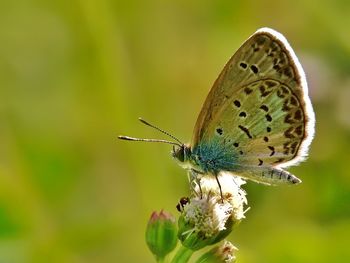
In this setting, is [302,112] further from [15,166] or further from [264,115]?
[15,166]

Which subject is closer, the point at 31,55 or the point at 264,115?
the point at 264,115

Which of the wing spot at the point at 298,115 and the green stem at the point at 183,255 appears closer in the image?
the green stem at the point at 183,255

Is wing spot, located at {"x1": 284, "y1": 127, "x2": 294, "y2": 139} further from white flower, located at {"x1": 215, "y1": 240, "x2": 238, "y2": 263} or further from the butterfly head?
white flower, located at {"x1": 215, "y1": 240, "x2": 238, "y2": 263}

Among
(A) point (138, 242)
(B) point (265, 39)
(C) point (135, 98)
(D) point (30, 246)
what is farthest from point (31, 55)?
(B) point (265, 39)

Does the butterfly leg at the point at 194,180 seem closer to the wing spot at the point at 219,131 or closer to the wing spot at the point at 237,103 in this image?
the wing spot at the point at 219,131

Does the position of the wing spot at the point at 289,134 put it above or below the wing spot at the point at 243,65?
below

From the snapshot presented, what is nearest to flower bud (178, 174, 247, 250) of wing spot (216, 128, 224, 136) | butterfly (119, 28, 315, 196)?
butterfly (119, 28, 315, 196)

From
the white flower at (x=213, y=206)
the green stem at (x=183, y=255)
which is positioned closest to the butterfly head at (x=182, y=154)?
the white flower at (x=213, y=206)
